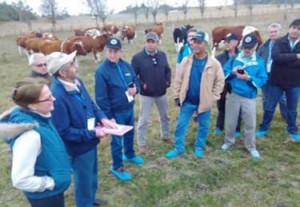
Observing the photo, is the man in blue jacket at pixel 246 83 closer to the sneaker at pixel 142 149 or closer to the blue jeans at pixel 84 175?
the sneaker at pixel 142 149

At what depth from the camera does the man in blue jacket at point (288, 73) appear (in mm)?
4621

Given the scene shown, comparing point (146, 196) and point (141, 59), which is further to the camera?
point (141, 59)

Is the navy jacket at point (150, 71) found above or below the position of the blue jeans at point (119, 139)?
above

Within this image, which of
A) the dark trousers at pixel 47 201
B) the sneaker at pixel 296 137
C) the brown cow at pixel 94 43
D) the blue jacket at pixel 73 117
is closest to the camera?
the dark trousers at pixel 47 201

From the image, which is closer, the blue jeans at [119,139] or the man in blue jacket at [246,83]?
the blue jeans at [119,139]

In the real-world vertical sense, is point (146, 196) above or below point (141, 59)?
below

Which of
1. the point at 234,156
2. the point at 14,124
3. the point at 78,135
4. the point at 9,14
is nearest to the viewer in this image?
the point at 14,124

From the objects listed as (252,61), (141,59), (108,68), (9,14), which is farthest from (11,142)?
(9,14)

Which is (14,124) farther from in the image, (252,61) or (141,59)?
(252,61)

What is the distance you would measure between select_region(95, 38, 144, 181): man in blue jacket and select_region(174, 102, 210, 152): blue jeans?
0.77 meters

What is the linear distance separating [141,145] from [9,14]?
44.3 meters

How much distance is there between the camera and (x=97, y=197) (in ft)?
13.0

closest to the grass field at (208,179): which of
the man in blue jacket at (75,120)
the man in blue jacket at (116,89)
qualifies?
the man in blue jacket at (116,89)

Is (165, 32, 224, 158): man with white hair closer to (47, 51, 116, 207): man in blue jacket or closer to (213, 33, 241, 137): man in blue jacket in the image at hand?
(213, 33, 241, 137): man in blue jacket
